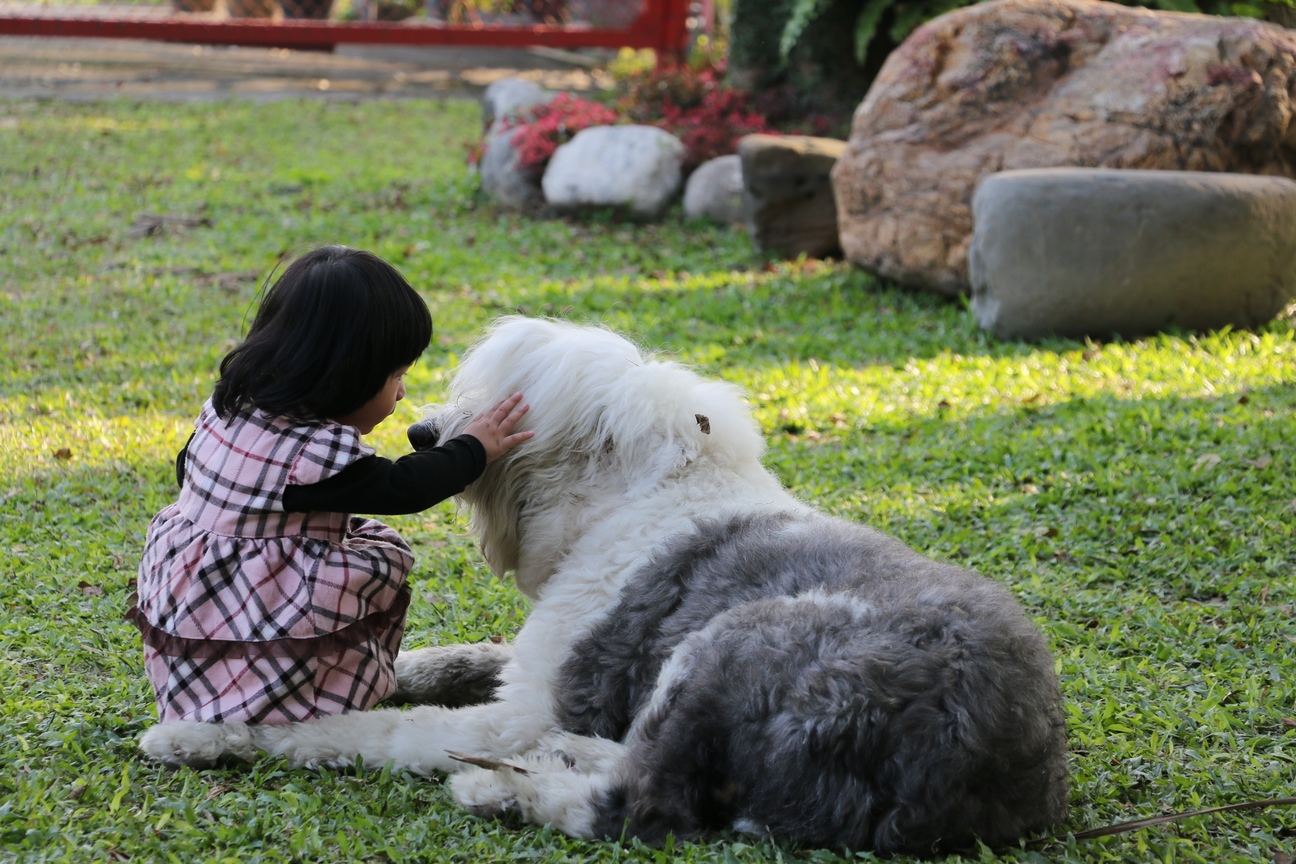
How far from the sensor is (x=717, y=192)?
1162 centimetres

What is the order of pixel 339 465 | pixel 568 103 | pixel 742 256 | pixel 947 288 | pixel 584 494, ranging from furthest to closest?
pixel 568 103 → pixel 742 256 → pixel 947 288 → pixel 584 494 → pixel 339 465

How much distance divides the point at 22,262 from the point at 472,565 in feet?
20.5

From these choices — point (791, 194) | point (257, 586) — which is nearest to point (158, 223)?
point (791, 194)

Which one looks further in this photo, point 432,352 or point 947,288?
point 947,288

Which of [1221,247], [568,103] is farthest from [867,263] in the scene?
[568,103]

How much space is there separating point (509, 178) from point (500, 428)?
9.02 m

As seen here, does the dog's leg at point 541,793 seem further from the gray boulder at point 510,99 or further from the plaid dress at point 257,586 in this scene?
the gray boulder at point 510,99

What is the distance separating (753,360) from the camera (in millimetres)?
7895

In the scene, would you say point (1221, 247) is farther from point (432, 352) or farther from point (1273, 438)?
point (432, 352)

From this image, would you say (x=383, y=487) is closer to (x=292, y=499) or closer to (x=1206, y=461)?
(x=292, y=499)

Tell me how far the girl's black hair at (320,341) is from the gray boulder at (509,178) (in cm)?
885

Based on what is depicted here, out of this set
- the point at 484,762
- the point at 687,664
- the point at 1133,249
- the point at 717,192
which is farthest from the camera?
the point at 717,192

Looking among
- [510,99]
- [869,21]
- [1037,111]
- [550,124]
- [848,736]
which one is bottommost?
[848,736]

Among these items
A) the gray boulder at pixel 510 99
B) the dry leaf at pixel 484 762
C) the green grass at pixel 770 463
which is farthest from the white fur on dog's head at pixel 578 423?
the gray boulder at pixel 510 99
